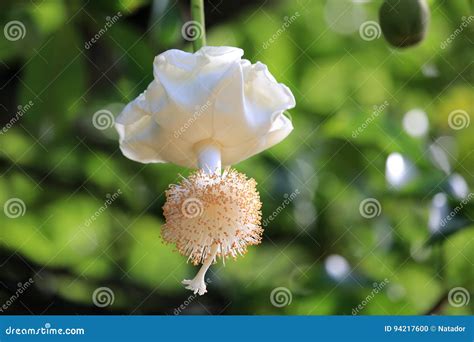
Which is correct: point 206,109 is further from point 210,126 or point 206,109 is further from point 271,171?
point 271,171

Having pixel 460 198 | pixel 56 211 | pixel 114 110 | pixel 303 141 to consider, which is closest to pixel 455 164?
pixel 460 198

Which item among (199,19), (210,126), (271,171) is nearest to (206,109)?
(210,126)

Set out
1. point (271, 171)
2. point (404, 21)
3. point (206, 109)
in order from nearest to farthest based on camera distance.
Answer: point (206, 109), point (404, 21), point (271, 171)

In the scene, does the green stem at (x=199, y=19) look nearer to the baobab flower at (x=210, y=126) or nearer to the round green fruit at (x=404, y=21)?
the baobab flower at (x=210, y=126)

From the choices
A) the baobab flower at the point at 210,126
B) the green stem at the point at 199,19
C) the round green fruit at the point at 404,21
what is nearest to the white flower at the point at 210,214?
the baobab flower at the point at 210,126

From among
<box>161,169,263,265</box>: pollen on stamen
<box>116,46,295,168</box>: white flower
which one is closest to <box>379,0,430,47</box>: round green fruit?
<box>116,46,295,168</box>: white flower

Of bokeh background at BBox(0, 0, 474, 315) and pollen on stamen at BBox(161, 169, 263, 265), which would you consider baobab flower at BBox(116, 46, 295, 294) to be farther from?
bokeh background at BBox(0, 0, 474, 315)

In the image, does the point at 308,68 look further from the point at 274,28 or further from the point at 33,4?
the point at 33,4
